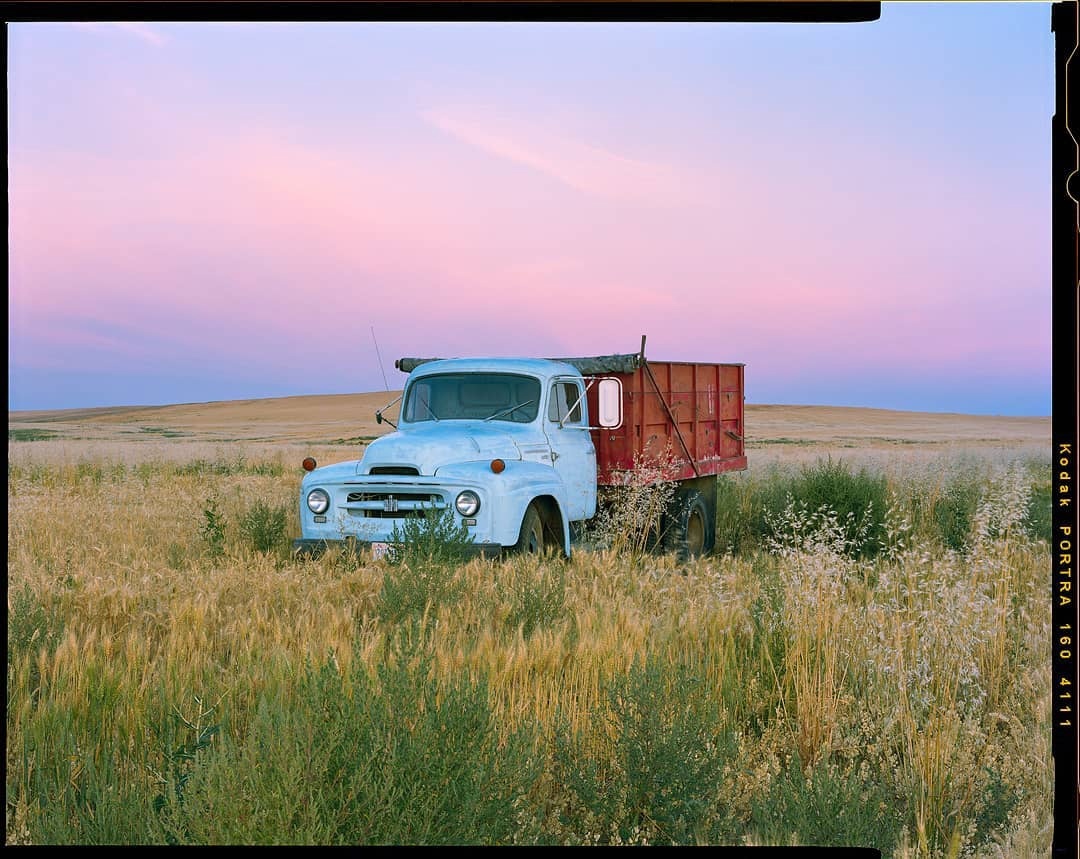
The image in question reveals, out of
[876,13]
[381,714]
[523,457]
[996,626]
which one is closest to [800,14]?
[876,13]

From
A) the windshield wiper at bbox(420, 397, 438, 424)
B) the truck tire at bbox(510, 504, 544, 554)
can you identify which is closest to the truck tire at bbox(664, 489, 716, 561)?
the truck tire at bbox(510, 504, 544, 554)

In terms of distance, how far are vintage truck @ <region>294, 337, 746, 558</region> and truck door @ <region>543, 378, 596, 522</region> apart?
0.06ft

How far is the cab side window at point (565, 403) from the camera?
376 inches

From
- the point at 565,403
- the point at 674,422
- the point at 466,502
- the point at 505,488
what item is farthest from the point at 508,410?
the point at 674,422

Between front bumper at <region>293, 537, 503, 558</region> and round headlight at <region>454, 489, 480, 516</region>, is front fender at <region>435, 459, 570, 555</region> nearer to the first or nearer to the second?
round headlight at <region>454, 489, 480, 516</region>

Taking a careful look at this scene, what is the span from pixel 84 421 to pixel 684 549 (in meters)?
51.1

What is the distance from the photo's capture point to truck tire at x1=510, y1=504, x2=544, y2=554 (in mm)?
8102

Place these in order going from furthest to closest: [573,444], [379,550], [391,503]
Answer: [573,444], [391,503], [379,550]

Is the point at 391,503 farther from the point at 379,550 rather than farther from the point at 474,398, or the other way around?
the point at 474,398

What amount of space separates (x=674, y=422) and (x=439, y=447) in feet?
12.9

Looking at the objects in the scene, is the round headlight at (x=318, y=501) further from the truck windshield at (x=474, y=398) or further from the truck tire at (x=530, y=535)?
the truck tire at (x=530, y=535)

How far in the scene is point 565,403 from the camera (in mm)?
9828

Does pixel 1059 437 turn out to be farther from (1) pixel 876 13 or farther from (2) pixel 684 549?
(2) pixel 684 549

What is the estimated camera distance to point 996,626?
17.8ft
